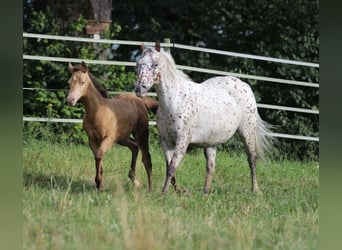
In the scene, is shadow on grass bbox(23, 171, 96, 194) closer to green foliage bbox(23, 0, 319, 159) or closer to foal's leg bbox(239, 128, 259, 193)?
foal's leg bbox(239, 128, 259, 193)

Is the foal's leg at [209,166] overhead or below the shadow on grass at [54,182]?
overhead

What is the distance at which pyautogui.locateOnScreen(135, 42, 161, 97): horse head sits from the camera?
469 centimetres

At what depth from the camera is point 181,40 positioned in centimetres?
1092

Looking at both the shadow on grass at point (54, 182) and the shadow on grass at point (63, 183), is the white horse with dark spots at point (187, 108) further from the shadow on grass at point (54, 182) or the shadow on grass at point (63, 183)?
the shadow on grass at point (54, 182)

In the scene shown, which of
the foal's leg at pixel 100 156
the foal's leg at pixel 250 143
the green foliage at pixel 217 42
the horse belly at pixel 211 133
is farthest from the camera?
the green foliage at pixel 217 42

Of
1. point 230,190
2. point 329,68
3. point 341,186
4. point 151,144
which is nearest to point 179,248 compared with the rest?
point 341,186

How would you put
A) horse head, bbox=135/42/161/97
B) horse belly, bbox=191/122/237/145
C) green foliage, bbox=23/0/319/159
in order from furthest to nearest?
green foliage, bbox=23/0/319/159 → horse belly, bbox=191/122/237/145 → horse head, bbox=135/42/161/97

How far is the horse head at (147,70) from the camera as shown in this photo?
→ 4691 mm

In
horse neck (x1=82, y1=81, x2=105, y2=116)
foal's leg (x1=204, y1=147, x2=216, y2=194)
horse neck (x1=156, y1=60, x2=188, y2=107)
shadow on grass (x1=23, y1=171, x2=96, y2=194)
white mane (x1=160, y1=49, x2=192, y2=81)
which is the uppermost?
white mane (x1=160, y1=49, x2=192, y2=81)

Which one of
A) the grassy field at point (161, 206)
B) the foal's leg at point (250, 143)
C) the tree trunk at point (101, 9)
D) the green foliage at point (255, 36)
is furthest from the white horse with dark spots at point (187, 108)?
the green foliage at point (255, 36)

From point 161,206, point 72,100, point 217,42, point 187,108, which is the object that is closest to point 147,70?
point 187,108

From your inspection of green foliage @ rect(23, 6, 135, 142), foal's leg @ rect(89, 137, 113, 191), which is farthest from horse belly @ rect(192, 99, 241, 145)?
green foliage @ rect(23, 6, 135, 142)

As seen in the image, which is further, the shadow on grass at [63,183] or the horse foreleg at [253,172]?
the horse foreleg at [253,172]

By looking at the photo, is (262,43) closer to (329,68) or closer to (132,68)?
(132,68)
